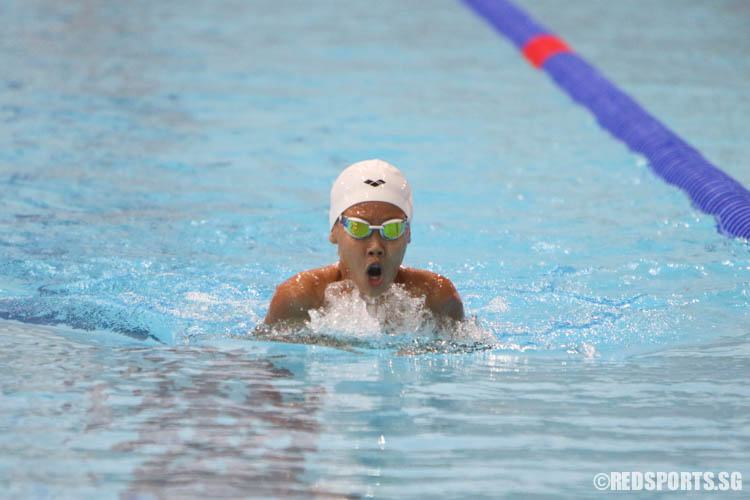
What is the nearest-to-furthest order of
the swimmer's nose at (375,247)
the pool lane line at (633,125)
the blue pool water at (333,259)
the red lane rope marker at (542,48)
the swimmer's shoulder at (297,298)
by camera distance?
1. the blue pool water at (333,259)
2. the swimmer's nose at (375,247)
3. the swimmer's shoulder at (297,298)
4. the pool lane line at (633,125)
5. the red lane rope marker at (542,48)

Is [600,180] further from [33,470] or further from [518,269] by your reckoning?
[33,470]

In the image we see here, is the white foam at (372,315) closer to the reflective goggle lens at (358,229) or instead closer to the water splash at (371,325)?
the water splash at (371,325)

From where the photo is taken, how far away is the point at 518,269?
4828 millimetres

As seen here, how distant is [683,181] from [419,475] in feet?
14.1

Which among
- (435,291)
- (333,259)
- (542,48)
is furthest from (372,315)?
(542,48)

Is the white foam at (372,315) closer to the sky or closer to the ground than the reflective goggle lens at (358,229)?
closer to the ground

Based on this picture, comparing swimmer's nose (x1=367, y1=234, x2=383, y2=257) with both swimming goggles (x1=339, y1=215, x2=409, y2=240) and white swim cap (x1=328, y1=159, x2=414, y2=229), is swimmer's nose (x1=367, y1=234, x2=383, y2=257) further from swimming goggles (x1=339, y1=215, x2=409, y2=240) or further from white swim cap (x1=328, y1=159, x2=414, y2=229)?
white swim cap (x1=328, y1=159, x2=414, y2=229)

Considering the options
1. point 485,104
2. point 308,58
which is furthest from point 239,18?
point 485,104

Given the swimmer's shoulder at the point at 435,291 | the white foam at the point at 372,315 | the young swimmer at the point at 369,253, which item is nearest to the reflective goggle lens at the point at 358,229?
the young swimmer at the point at 369,253

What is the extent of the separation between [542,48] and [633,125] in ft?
9.00

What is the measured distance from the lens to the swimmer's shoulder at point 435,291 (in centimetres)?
351

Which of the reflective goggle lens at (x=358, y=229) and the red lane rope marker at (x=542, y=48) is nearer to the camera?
the reflective goggle lens at (x=358, y=229)

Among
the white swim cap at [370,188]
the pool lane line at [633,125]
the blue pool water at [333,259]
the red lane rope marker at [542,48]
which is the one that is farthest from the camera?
the red lane rope marker at [542,48]

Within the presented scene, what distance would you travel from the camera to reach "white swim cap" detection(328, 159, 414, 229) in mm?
3342
